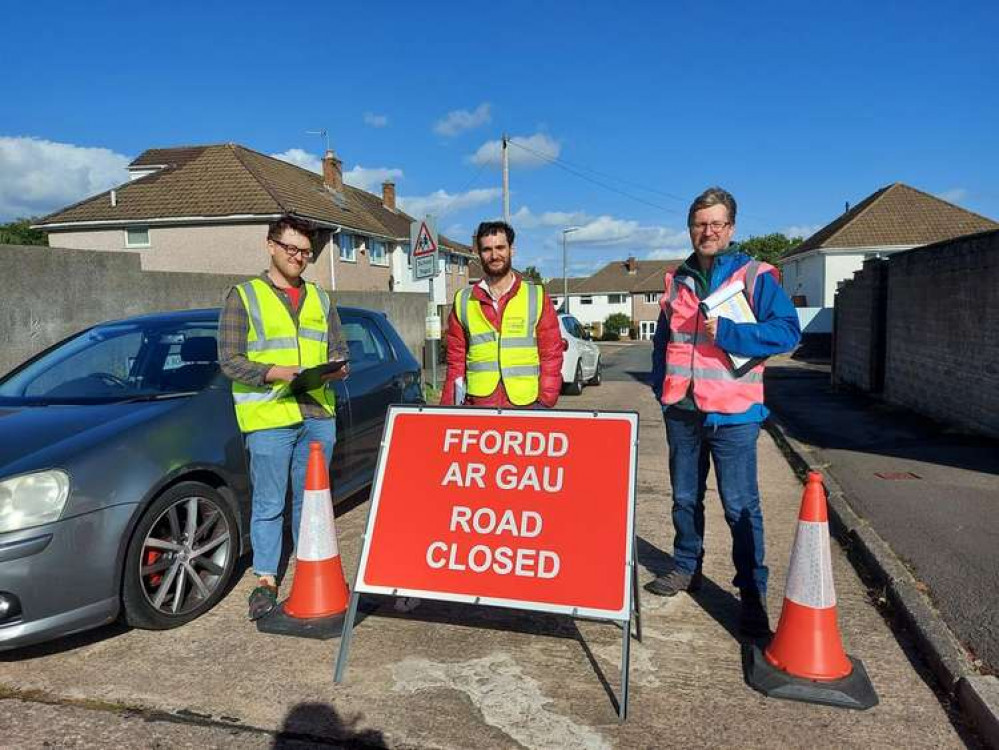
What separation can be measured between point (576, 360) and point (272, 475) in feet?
34.2

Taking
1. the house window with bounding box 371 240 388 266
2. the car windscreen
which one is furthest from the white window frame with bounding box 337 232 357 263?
the car windscreen

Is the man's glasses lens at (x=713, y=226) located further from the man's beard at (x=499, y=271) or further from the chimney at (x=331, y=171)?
the chimney at (x=331, y=171)

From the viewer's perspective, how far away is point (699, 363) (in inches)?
137

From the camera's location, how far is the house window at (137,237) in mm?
24672

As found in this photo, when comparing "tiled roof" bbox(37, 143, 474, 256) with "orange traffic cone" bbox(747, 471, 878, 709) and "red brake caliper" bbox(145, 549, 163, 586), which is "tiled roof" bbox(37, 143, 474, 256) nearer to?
"red brake caliper" bbox(145, 549, 163, 586)

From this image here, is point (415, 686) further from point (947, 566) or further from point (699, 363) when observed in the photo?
point (947, 566)

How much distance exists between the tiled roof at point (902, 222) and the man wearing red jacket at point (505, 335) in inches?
1325

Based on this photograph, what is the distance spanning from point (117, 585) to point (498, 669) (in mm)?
1748

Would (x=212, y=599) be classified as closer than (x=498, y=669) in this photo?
No

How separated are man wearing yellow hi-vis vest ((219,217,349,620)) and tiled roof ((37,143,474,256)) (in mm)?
21239

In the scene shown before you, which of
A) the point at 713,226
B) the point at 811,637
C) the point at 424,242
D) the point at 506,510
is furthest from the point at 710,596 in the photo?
the point at 424,242

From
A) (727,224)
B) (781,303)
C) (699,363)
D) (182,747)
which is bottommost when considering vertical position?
(182,747)

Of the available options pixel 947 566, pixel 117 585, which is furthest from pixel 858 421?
pixel 117 585

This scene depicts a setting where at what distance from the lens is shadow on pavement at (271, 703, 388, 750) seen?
8.79ft
